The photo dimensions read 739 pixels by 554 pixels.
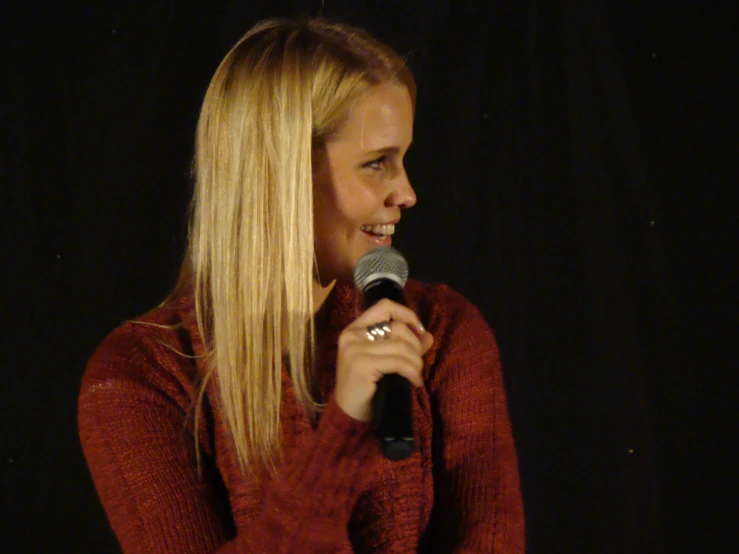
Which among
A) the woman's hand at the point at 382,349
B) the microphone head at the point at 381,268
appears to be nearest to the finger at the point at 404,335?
the woman's hand at the point at 382,349

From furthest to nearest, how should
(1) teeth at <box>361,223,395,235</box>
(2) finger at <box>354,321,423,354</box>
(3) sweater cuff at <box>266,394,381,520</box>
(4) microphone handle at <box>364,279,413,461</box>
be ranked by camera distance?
(1) teeth at <box>361,223,395,235</box> < (3) sweater cuff at <box>266,394,381,520</box> < (2) finger at <box>354,321,423,354</box> < (4) microphone handle at <box>364,279,413,461</box>

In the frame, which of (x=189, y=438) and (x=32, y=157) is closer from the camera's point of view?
(x=189, y=438)

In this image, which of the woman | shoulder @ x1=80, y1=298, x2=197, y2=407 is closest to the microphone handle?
the woman

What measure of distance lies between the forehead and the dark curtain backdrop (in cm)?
61

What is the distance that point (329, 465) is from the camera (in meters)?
0.86

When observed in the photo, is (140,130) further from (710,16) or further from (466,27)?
(710,16)

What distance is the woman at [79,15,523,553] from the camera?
100 cm

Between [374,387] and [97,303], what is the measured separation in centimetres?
99

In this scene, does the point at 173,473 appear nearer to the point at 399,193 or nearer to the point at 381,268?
the point at 381,268

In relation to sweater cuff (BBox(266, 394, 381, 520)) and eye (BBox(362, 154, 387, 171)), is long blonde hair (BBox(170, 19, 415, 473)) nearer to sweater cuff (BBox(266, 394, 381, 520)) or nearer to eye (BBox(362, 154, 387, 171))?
eye (BBox(362, 154, 387, 171))

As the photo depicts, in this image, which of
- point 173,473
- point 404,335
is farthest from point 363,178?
point 173,473

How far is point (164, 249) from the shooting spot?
1.61 meters

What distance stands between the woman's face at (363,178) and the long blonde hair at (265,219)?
0.09 ft

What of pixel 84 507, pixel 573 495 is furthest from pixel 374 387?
pixel 573 495
